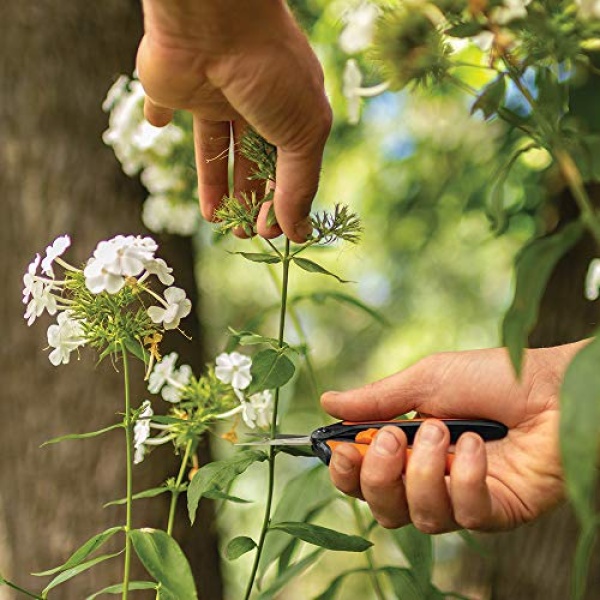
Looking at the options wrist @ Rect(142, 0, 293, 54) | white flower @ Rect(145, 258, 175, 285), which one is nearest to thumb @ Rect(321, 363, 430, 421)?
white flower @ Rect(145, 258, 175, 285)

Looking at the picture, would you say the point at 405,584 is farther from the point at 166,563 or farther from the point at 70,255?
the point at 70,255

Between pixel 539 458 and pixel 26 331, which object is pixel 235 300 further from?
pixel 539 458

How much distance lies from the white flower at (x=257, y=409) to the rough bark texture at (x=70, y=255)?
1.44 feet

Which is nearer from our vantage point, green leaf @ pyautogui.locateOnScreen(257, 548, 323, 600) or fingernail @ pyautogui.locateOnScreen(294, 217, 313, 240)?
fingernail @ pyautogui.locateOnScreen(294, 217, 313, 240)

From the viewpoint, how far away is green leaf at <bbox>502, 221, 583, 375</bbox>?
473 mm

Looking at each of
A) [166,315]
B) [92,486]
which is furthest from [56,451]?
[166,315]

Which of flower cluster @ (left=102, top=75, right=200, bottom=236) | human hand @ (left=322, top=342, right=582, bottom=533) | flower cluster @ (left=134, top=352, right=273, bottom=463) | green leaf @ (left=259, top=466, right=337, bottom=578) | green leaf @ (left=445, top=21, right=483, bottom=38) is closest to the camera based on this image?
green leaf @ (left=445, top=21, right=483, bottom=38)

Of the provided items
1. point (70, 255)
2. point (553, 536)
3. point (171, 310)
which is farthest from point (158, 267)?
point (553, 536)

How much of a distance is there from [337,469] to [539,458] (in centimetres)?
17

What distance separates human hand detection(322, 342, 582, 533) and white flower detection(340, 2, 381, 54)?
0.32m

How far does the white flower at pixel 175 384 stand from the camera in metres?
0.90

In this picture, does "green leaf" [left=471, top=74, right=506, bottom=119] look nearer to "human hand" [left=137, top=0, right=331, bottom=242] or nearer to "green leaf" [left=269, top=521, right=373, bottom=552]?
"human hand" [left=137, top=0, right=331, bottom=242]

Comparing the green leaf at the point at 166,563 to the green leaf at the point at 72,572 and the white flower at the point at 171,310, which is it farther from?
the white flower at the point at 171,310

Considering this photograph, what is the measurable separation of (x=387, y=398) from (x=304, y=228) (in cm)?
24
